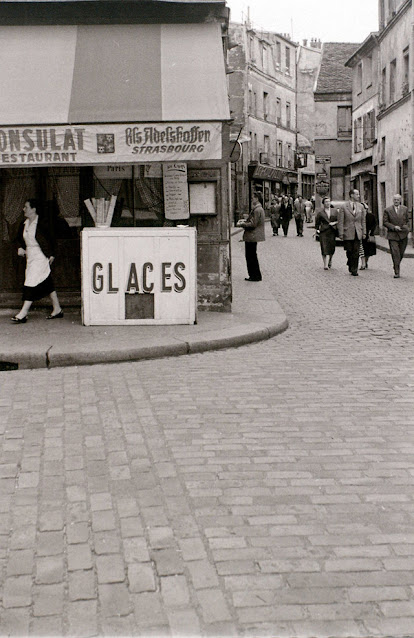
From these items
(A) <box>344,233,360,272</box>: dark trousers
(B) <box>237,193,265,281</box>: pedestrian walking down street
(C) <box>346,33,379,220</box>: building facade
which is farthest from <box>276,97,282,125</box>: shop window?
(B) <box>237,193,265,281</box>: pedestrian walking down street

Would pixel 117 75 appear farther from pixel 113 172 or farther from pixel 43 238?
pixel 43 238

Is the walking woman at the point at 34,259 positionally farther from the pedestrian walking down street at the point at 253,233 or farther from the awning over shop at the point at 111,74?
the pedestrian walking down street at the point at 253,233

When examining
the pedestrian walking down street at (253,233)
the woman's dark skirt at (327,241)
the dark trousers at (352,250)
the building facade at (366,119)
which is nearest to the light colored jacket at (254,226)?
the pedestrian walking down street at (253,233)

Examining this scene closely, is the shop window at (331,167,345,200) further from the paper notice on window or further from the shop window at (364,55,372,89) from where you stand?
the paper notice on window

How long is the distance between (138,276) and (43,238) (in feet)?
4.44

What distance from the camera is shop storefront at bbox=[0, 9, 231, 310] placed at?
10055 millimetres

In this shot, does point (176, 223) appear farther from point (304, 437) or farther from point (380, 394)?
point (304, 437)

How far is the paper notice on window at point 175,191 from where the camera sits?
37.6 ft

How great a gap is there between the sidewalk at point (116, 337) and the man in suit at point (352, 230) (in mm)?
6731

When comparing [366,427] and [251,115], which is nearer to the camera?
[366,427]

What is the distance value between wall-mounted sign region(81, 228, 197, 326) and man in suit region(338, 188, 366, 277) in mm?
8747

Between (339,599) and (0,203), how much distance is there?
9.60 meters

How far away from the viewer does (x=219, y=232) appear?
1175 centimetres

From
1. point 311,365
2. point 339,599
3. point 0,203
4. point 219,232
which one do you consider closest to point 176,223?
point 219,232
